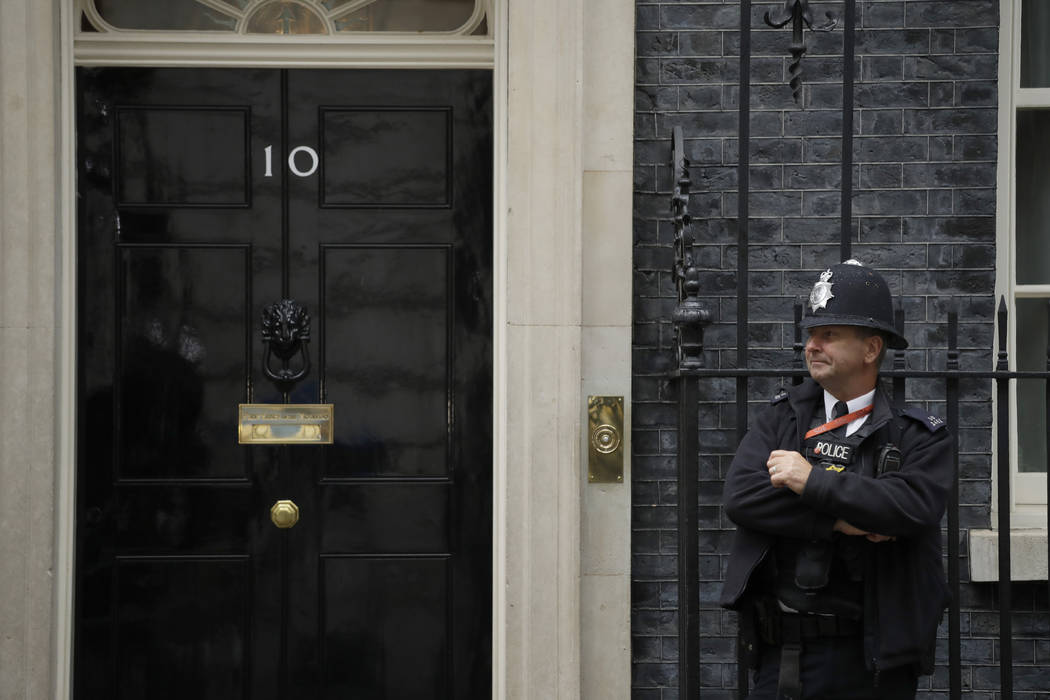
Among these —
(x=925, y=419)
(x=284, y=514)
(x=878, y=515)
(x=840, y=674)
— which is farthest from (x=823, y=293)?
(x=284, y=514)

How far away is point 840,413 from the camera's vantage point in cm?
330

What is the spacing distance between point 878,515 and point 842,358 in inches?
18.3

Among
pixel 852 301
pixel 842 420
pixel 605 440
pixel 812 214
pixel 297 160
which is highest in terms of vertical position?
pixel 297 160

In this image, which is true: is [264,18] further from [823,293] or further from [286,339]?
[823,293]

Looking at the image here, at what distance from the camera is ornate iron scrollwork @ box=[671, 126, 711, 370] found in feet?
12.2

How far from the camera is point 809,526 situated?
3.12m

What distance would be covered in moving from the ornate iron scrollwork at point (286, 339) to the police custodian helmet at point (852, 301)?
7.04 ft

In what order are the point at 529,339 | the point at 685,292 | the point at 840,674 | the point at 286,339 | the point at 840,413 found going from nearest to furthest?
1. the point at 840,674
2. the point at 840,413
3. the point at 685,292
4. the point at 529,339
5. the point at 286,339

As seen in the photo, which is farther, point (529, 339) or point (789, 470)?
point (529, 339)

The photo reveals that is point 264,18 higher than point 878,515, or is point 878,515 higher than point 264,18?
point 264,18

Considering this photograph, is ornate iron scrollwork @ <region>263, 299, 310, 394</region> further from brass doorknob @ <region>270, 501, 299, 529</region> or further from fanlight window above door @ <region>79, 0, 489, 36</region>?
fanlight window above door @ <region>79, 0, 489, 36</region>

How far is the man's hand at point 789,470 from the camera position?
3.09 meters

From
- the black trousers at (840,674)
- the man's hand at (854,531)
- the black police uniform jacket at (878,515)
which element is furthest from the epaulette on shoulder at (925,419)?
the black trousers at (840,674)

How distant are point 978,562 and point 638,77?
227 centimetres
